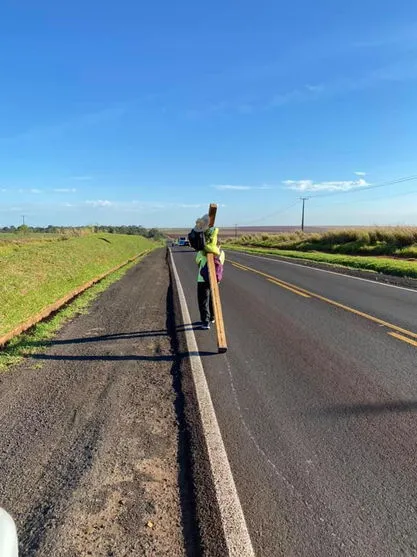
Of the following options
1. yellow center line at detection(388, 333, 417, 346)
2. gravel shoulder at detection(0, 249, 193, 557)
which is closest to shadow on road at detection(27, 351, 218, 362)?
gravel shoulder at detection(0, 249, 193, 557)

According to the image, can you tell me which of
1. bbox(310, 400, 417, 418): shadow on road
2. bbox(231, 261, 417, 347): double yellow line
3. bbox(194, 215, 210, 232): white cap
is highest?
bbox(194, 215, 210, 232): white cap

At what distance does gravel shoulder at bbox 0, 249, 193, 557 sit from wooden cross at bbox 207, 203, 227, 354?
0.74 m

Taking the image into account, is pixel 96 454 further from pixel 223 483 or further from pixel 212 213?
pixel 212 213

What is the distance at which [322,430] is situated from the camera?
4027mm

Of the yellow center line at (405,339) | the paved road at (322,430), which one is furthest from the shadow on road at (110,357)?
the yellow center line at (405,339)

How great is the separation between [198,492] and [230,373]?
2.64 m

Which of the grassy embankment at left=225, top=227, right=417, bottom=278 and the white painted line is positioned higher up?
the grassy embankment at left=225, top=227, right=417, bottom=278

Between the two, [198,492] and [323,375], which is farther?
[323,375]

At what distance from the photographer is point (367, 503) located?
2.98 metres

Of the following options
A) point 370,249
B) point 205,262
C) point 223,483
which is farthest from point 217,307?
point 370,249

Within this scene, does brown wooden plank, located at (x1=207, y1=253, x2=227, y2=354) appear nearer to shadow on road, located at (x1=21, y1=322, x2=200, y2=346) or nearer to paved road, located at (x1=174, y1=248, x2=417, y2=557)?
paved road, located at (x1=174, y1=248, x2=417, y2=557)

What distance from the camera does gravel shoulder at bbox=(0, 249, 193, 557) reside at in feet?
8.73

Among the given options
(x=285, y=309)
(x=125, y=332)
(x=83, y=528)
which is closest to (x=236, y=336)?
(x=125, y=332)

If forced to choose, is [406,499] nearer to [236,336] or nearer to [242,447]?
[242,447]
